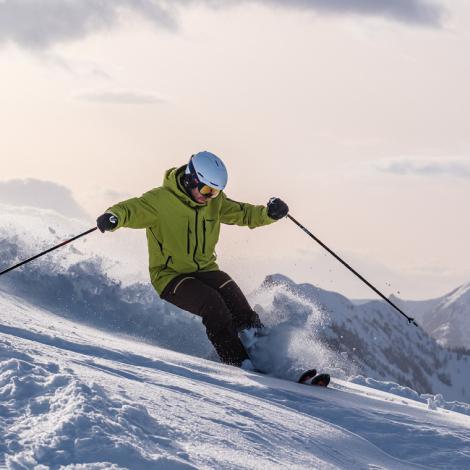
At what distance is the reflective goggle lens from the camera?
696 centimetres

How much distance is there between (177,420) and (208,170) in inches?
140

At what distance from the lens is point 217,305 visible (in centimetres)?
699

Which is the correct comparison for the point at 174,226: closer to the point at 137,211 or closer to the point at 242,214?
the point at 137,211

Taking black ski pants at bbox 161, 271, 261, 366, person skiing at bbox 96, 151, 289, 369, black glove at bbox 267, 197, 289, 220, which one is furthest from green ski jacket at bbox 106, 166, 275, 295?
black glove at bbox 267, 197, 289, 220

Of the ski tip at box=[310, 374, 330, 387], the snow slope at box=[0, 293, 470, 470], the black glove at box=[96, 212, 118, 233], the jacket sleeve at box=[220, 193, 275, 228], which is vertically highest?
the jacket sleeve at box=[220, 193, 275, 228]

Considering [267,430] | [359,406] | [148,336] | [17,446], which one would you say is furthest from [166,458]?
[148,336]

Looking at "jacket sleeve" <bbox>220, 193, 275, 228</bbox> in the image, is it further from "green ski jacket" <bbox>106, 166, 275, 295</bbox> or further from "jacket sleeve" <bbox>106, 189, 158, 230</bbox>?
"jacket sleeve" <bbox>106, 189, 158, 230</bbox>

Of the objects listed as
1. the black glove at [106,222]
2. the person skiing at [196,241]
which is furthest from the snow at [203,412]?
the black glove at [106,222]

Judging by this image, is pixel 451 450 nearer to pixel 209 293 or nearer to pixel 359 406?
pixel 359 406

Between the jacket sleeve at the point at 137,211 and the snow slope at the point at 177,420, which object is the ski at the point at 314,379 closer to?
the snow slope at the point at 177,420

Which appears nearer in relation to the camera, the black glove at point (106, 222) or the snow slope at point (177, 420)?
the snow slope at point (177, 420)

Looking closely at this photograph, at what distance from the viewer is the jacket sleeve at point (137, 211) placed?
Result: 677cm

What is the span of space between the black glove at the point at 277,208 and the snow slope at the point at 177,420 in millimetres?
2034

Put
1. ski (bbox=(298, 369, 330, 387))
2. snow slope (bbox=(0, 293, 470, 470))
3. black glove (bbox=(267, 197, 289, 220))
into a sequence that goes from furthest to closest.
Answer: black glove (bbox=(267, 197, 289, 220))
ski (bbox=(298, 369, 330, 387))
snow slope (bbox=(0, 293, 470, 470))
